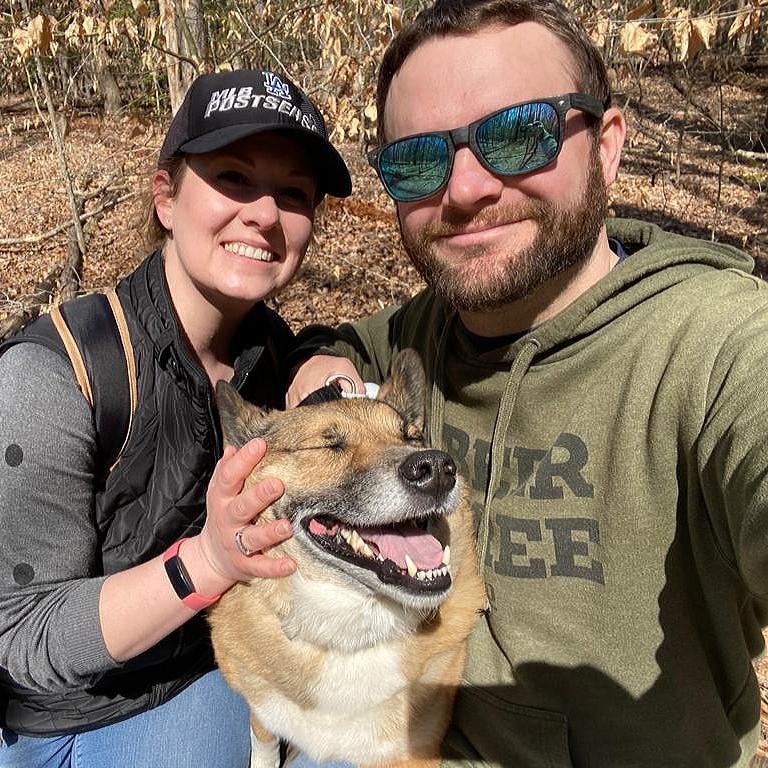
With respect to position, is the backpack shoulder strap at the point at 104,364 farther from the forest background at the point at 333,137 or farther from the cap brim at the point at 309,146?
the forest background at the point at 333,137

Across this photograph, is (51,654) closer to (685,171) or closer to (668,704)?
(668,704)

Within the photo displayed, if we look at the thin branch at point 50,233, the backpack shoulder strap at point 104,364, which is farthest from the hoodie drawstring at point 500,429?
the thin branch at point 50,233

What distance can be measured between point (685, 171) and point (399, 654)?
1337 cm

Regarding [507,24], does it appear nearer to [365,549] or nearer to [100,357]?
[100,357]

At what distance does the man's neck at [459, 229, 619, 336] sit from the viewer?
2.32m

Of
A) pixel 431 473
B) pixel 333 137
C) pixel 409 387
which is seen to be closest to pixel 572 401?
pixel 431 473

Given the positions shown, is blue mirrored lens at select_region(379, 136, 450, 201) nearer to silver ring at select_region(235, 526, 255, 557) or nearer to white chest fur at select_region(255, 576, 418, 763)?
silver ring at select_region(235, 526, 255, 557)

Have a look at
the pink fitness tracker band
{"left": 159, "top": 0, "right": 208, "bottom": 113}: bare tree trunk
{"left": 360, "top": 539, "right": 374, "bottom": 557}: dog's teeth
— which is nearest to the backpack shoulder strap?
the pink fitness tracker band

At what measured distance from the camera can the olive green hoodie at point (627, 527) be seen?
174 centimetres

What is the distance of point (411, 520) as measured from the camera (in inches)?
96.3

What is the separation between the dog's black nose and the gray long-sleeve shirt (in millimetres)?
1247

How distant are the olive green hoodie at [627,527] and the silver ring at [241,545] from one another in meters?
0.93

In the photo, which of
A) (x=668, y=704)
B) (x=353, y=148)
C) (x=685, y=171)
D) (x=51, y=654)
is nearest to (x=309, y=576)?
(x=51, y=654)

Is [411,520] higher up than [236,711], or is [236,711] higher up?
[411,520]
